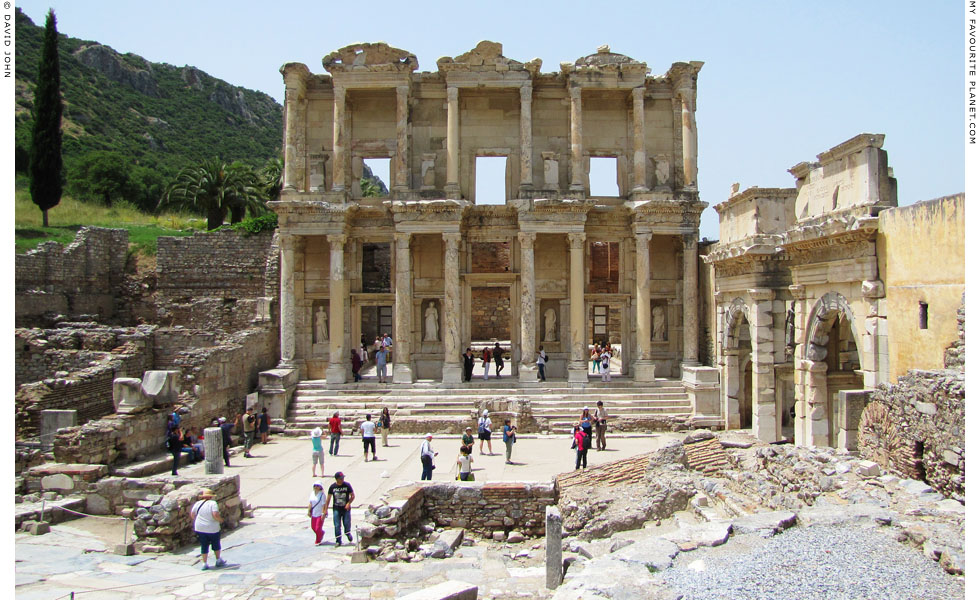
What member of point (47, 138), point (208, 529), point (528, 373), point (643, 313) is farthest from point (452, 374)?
point (47, 138)

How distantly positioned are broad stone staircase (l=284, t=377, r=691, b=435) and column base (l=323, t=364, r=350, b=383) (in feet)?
0.62

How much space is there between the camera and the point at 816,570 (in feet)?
25.4

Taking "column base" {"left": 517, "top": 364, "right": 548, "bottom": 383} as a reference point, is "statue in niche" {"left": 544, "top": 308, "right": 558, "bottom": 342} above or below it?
above

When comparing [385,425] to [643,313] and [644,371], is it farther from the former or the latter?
[643,313]

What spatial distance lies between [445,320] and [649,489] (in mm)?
12412

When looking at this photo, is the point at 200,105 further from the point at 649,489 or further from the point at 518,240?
the point at 649,489

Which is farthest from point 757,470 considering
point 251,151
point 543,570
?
point 251,151

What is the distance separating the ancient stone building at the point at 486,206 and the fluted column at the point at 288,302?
5 centimetres

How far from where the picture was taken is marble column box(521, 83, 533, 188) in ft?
79.5

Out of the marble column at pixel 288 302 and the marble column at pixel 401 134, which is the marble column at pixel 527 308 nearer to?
the marble column at pixel 401 134

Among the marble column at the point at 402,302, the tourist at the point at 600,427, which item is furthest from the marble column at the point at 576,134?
the tourist at the point at 600,427

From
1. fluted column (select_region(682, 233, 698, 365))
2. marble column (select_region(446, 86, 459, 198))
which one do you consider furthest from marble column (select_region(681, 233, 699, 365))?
marble column (select_region(446, 86, 459, 198))

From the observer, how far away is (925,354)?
37.9 ft

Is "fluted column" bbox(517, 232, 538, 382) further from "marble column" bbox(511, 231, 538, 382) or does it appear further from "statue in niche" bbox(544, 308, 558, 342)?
"statue in niche" bbox(544, 308, 558, 342)
